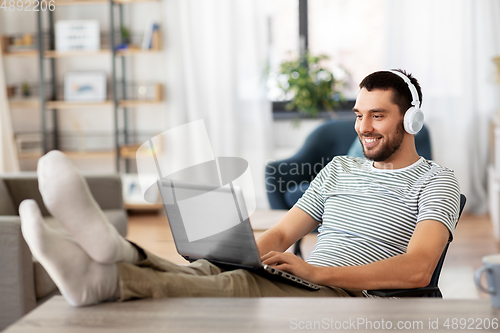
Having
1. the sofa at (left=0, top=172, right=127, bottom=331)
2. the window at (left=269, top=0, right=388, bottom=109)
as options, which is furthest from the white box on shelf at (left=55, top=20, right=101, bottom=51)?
the sofa at (left=0, top=172, right=127, bottom=331)

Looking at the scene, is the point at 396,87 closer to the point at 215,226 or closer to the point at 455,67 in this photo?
the point at 215,226

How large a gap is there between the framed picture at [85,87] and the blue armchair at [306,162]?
72.1 inches

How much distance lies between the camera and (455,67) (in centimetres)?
387

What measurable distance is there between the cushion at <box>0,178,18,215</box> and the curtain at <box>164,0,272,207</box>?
1.75m

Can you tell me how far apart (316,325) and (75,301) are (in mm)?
357

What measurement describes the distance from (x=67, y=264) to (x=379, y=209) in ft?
2.69

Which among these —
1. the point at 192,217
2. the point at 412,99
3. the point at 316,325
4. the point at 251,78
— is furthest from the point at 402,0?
the point at 316,325

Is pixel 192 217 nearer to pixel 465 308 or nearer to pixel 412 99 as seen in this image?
pixel 465 308

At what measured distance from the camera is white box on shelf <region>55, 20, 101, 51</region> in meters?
3.98

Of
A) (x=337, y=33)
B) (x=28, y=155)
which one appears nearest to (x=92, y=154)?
(x=28, y=155)

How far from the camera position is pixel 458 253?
299cm

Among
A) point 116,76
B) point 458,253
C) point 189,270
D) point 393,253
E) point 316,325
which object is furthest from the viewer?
point 116,76

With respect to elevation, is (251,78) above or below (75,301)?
above

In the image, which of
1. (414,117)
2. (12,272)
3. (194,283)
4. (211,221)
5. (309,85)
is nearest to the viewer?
(194,283)
